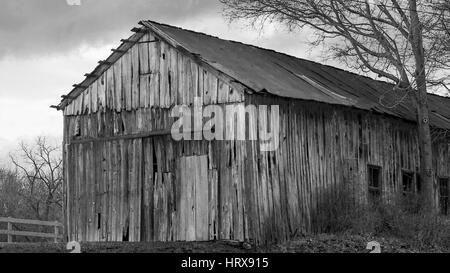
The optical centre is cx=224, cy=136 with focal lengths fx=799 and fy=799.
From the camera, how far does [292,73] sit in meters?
25.2

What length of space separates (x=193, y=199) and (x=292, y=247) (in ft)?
9.48

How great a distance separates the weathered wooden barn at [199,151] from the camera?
20344 millimetres

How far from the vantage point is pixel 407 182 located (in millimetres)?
28156

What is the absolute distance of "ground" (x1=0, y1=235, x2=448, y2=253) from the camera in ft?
65.0

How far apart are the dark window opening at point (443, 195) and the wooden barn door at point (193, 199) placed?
500 inches

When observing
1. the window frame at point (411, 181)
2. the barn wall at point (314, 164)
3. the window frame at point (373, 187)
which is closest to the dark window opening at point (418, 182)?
the window frame at point (411, 181)

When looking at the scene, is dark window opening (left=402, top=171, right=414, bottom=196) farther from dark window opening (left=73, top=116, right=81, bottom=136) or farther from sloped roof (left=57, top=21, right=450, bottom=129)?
dark window opening (left=73, top=116, right=81, bottom=136)

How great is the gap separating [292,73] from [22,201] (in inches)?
1063

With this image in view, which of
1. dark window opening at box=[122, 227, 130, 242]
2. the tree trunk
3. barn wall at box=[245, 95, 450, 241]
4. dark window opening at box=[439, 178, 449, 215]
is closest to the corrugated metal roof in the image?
barn wall at box=[245, 95, 450, 241]

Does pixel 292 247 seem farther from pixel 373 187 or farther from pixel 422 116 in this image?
pixel 422 116

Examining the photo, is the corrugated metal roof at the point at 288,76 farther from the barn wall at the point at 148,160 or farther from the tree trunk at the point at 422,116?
the barn wall at the point at 148,160

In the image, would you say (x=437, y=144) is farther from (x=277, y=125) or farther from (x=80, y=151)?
(x=80, y=151)

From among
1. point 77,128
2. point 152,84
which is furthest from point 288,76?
point 77,128
